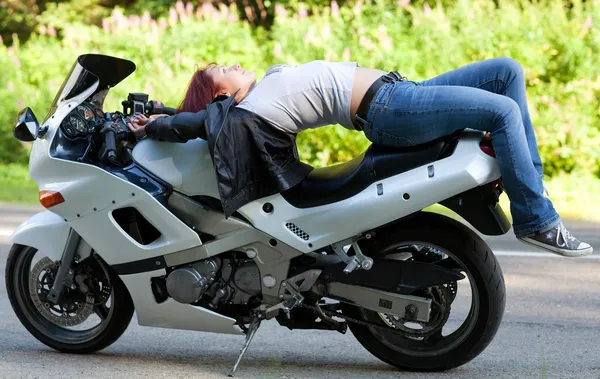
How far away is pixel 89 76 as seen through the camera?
496 cm

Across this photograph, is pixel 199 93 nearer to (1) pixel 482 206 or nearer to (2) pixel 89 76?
(2) pixel 89 76

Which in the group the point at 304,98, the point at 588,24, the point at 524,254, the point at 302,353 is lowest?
the point at 524,254

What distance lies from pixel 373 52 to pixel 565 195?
2.76m

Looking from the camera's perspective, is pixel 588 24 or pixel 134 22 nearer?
pixel 588 24

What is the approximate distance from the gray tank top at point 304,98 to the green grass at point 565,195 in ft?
15.9

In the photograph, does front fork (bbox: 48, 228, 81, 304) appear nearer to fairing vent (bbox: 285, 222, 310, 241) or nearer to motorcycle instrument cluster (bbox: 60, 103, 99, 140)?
motorcycle instrument cluster (bbox: 60, 103, 99, 140)

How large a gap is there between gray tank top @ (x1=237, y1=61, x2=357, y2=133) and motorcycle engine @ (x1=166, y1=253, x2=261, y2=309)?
2.22 ft

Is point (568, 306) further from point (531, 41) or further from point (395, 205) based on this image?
point (531, 41)

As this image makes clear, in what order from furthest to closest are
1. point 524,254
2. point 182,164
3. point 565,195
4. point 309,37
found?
point 309,37 < point 565,195 < point 524,254 < point 182,164

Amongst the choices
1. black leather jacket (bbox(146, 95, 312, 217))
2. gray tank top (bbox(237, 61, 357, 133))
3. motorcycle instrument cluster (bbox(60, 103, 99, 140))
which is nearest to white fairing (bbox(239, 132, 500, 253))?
black leather jacket (bbox(146, 95, 312, 217))

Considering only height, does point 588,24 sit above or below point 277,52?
above

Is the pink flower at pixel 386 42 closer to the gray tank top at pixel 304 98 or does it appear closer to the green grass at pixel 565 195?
the green grass at pixel 565 195

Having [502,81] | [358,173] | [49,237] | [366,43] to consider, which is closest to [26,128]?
[49,237]

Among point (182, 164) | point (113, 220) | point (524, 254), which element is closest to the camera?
point (182, 164)
